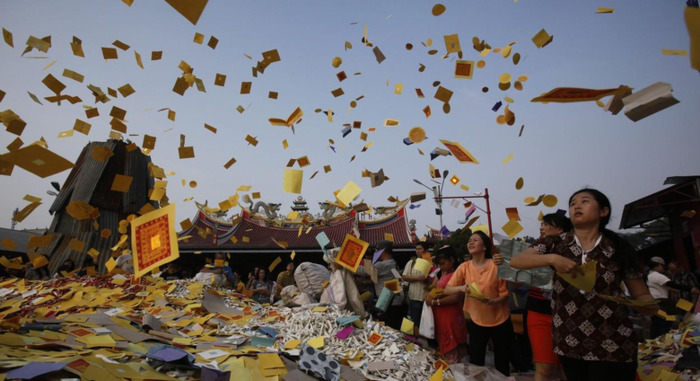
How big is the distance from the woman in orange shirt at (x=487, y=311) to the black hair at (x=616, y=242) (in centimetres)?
117

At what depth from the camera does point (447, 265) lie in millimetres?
3781

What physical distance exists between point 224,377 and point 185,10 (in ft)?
5.95

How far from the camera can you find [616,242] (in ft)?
5.76

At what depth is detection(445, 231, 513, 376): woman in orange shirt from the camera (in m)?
2.83

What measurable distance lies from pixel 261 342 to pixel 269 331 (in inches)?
9.4

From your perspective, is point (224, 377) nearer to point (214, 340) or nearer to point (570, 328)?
point (214, 340)

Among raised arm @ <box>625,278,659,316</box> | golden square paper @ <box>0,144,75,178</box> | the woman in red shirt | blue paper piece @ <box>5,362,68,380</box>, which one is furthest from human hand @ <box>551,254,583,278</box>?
golden square paper @ <box>0,144,75,178</box>

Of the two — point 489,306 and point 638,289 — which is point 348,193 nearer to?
point 489,306

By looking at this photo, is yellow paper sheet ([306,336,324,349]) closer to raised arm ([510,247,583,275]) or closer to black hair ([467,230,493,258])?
black hair ([467,230,493,258])

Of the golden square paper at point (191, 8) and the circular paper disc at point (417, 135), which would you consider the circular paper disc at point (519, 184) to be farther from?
→ the golden square paper at point (191, 8)

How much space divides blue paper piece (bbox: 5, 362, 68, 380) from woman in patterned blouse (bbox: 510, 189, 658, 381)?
2.18m

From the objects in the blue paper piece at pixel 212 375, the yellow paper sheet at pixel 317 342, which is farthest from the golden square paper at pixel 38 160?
the yellow paper sheet at pixel 317 342

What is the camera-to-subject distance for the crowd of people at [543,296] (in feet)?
5.39

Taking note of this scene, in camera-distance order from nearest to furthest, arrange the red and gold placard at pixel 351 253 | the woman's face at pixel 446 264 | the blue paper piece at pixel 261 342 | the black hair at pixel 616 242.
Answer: the black hair at pixel 616 242
the blue paper piece at pixel 261 342
the woman's face at pixel 446 264
the red and gold placard at pixel 351 253
